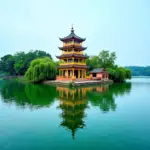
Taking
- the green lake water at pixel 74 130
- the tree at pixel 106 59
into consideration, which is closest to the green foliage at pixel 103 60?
the tree at pixel 106 59

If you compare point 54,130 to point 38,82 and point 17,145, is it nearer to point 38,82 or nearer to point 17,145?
point 17,145

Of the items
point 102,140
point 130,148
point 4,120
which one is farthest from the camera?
point 4,120

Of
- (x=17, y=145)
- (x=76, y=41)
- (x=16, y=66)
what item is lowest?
(x=17, y=145)

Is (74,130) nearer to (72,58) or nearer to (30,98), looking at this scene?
(30,98)

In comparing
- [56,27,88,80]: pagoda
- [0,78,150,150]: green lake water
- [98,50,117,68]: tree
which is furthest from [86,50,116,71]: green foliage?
[0,78,150,150]: green lake water

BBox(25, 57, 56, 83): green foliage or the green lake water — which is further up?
BBox(25, 57, 56, 83): green foliage

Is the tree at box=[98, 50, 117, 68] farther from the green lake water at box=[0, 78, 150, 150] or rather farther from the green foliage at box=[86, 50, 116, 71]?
the green lake water at box=[0, 78, 150, 150]

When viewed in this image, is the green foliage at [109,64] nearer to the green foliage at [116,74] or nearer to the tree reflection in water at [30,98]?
the green foliage at [116,74]

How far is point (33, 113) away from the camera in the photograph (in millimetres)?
8562

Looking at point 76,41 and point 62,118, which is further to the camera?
point 76,41

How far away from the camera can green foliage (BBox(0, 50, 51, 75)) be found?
4791 cm

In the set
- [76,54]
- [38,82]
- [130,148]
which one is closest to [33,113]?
[130,148]

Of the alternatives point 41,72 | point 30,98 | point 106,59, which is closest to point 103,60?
point 106,59

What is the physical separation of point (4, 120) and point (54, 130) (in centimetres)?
270
